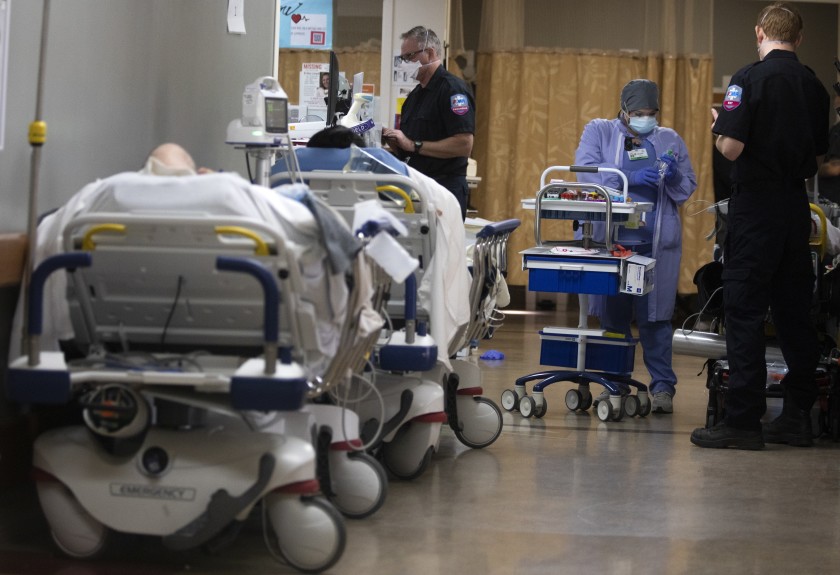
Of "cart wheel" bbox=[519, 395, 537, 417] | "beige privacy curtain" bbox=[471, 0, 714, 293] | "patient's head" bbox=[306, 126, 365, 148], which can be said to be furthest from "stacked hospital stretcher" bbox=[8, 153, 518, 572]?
"beige privacy curtain" bbox=[471, 0, 714, 293]

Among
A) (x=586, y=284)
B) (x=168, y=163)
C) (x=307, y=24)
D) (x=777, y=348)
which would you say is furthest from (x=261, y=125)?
(x=307, y=24)

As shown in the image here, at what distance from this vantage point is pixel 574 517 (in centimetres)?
361

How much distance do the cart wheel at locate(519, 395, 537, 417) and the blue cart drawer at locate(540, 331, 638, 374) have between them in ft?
1.02

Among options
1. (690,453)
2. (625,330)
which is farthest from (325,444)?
(625,330)

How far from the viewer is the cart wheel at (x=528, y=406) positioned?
5477 millimetres

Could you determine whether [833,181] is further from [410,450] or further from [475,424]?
[410,450]

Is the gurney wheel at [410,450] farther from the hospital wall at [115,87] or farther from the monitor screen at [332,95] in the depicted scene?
the monitor screen at [332,95]

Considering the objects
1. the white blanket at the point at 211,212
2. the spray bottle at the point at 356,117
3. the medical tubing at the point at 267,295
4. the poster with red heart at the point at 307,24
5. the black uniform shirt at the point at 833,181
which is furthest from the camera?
the poster with red heart at the point at 307,24

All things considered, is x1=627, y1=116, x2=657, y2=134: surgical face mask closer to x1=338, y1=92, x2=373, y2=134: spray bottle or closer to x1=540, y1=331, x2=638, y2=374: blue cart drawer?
x1=540, y1=331, x2=638, y2=374: blue cart drawer

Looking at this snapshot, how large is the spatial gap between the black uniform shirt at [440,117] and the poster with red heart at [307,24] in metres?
2.18

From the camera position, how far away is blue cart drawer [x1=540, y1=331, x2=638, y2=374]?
222 inches

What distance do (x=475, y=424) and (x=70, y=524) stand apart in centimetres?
206

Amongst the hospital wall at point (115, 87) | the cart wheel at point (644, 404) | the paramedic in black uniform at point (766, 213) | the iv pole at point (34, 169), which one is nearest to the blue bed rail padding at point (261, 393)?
the iv pole at point (34, 169)

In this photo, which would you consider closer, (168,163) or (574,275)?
(168,163)
